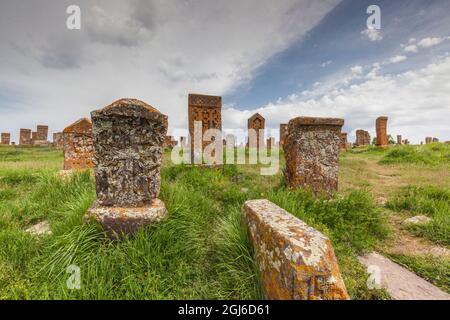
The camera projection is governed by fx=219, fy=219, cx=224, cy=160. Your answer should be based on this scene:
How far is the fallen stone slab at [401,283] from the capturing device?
6.29 feet

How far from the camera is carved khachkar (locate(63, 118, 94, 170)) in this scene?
581 centimetres

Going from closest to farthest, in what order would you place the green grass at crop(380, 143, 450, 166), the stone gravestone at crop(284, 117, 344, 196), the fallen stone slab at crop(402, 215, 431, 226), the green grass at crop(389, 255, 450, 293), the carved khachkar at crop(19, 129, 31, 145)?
the green grass at crop(389, 255, 450, 293), the fallen stone slab at crop(402, 215, 431, 226), the stone gravestone at crop(284, 117, 344, 196), the green grass at crop(380, 143, 450, 166), the carved khachkar at crop(19, 129, 31, 145)

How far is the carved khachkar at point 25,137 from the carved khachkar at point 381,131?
32.3 meters

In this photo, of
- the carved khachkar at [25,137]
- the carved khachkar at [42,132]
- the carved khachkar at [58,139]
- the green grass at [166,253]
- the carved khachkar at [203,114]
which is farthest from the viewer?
the carved khachkar at [42,132]

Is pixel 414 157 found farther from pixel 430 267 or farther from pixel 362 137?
pixel 362 137

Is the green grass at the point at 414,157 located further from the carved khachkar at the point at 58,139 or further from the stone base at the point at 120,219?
the carved khachkar at the point at 58,139

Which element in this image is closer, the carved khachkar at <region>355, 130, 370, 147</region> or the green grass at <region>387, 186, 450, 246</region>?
the green grass at <region>387, 186, 450, 246</region>

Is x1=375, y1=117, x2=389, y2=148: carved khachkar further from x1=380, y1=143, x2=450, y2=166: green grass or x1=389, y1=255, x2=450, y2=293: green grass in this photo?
x1=389, y1=255, x2=450, y2=293: green grass

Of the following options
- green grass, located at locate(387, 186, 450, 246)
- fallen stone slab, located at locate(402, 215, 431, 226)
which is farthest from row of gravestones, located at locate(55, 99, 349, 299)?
green grass, located at locate(387, 186, 450, 246)

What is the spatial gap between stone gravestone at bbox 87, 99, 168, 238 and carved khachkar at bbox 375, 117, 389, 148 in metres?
16.6

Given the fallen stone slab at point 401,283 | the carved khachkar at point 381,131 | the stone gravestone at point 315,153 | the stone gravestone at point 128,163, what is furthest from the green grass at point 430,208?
the carved khachkar at point 381,131

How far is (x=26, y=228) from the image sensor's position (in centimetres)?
313
